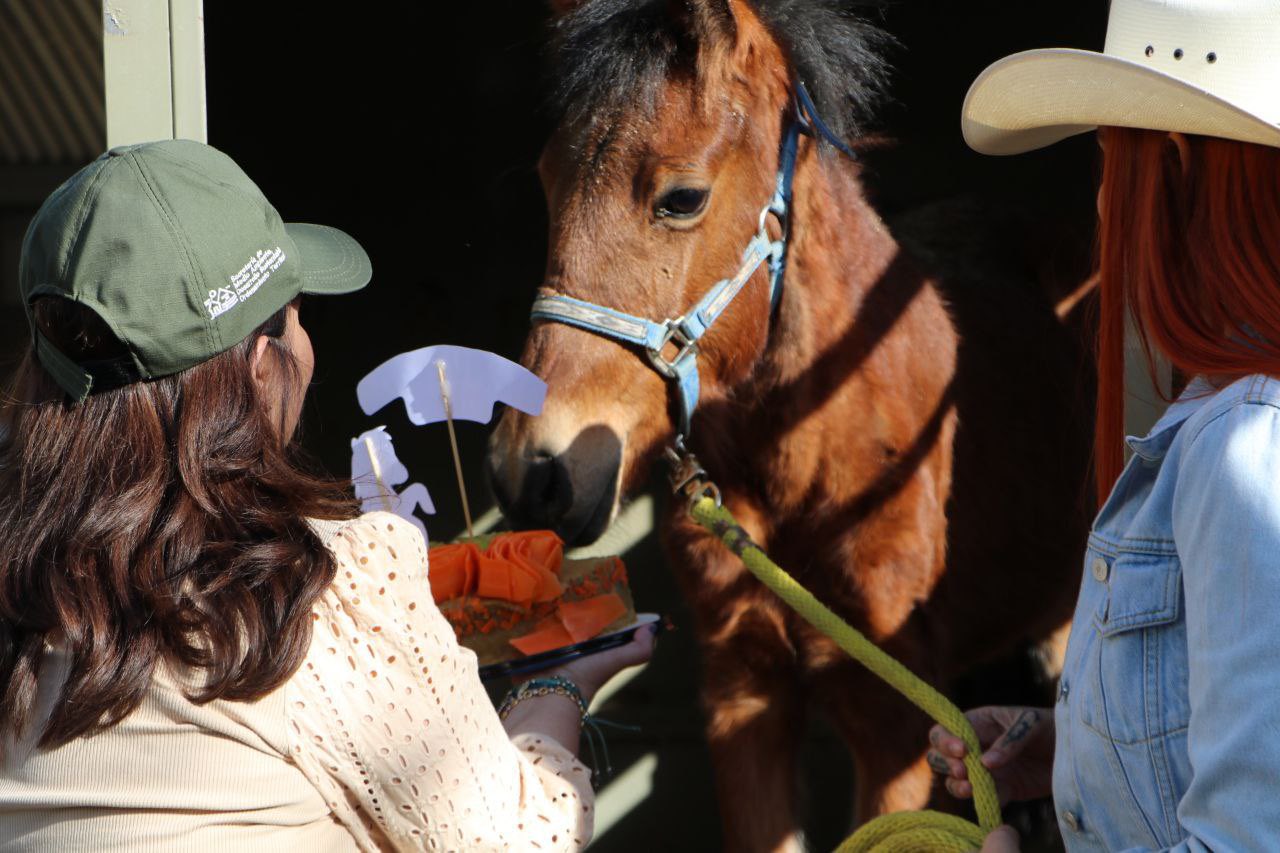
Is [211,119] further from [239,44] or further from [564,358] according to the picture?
[564,358]

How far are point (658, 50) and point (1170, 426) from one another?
158 centimetres

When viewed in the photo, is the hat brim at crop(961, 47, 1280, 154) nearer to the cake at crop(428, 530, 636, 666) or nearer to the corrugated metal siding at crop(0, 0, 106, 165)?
the cake at crop(428, 530, 636, 666)

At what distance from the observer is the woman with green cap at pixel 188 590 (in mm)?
1100

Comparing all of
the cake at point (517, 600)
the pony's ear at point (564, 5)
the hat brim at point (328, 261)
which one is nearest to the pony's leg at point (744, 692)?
the cake at point (517, 600)

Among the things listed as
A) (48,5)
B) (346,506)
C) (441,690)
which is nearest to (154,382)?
(346,506)

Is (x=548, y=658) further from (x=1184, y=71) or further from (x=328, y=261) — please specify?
(x=1184, y=71)

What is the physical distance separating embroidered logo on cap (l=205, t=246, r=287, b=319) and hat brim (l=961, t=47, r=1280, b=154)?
0.81m

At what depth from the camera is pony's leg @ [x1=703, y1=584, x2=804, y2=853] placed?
8.76 ft

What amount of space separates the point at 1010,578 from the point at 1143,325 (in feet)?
6.72

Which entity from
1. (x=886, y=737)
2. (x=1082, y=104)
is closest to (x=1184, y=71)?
(x=1082, y=104)

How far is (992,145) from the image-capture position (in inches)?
54.9

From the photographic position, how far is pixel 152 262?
1127 mm

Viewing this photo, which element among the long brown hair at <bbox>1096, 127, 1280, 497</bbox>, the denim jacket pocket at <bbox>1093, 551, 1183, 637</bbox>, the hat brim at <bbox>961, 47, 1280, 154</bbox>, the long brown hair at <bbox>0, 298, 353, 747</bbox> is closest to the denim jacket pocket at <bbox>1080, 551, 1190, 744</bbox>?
the denim jacket pocket at <bbox>1093, 551, 1183, 637</bbox>

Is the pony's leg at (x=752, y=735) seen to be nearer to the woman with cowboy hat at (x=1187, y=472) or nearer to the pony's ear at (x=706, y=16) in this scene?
the pony's ear at (x=706, y=16)
